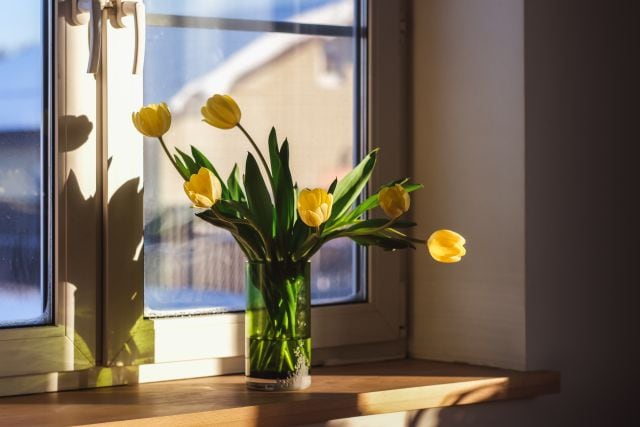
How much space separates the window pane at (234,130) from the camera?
64.1 inches

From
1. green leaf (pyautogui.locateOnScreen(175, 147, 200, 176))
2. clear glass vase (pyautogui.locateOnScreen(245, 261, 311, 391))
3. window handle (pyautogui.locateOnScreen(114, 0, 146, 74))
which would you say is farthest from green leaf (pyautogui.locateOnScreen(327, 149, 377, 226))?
window handle (pyautogui.locateOnScreen(114, 0, 146, 74))

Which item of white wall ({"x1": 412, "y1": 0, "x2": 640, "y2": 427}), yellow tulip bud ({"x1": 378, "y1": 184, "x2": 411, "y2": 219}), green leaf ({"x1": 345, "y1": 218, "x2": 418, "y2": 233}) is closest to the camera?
yellow tulip bud ({"x1": 378, "y1": 184, "x2": 411, "y2": 219})

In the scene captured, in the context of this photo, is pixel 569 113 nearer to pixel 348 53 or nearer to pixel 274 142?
pixel 348 53

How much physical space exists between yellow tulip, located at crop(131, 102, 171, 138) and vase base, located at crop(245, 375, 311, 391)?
0.39 meters

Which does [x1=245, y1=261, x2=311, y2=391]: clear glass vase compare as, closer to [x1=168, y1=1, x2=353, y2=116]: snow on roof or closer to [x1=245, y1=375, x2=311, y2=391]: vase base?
[x1=245, y1=375, x2=311, y2=391]: vase base

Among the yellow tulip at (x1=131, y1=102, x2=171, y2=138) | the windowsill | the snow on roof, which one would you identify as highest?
the snow on roof

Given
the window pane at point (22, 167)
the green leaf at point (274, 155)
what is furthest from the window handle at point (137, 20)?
the green leaf at point (274, 155)

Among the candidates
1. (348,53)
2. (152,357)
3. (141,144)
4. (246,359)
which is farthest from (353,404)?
(348,53)

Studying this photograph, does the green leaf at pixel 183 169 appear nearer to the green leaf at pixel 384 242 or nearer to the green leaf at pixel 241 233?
the green leaf at pixel 241 233

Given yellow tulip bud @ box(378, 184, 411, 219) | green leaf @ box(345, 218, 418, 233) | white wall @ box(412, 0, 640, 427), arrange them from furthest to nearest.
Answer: white wall @ box(412, 0, 640, 427) < green leaf @ box(345, 218, 418, 233) < yellow tulip bud @ box(378, 184, 411, 219)

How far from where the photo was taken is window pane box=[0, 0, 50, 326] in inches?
58.5

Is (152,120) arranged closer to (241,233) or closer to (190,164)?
(190,164)

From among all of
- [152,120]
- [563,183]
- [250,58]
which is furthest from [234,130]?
[563,183]

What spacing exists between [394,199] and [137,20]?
0.46 metres
